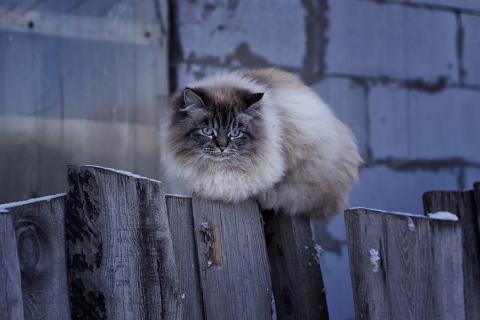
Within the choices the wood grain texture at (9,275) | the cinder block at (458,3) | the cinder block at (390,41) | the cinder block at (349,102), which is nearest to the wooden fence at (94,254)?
the wood grain texture at (9,275)

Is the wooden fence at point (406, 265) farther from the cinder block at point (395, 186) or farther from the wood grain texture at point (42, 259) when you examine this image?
the cinder block at point (395, 186)

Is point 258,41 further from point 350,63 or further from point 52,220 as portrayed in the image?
point 52,220

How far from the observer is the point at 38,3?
3721 mm

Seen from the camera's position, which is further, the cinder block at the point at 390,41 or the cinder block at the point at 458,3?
the cinder block at the point at 458,3

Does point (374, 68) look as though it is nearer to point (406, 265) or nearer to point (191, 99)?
point (191, 99)

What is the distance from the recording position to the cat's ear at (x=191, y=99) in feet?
9.01

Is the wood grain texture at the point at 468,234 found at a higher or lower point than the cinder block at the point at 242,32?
lower

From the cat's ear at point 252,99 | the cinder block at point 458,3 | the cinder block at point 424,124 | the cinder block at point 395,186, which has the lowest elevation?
the cinder block at point 395,186

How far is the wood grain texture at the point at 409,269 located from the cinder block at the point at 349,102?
2477 mm

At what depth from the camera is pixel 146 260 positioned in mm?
1870

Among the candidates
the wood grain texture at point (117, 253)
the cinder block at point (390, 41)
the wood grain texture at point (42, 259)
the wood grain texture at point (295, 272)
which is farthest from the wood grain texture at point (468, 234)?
the cinder block at point (390, 41)

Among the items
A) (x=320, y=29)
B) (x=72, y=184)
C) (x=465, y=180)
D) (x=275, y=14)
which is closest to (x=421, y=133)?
(x=465, y=180)

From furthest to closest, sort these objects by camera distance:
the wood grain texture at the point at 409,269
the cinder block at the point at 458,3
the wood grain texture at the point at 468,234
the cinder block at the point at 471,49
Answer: the cinder block at the point at 471,49 → the cinder block at the point at 458,3 → the wood grain texture at the point at 468,234 → the wood grain texture at the point at 409,269

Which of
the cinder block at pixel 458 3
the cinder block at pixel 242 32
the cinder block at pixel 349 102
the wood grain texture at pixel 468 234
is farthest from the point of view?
the cinder block at pixel 458 3
